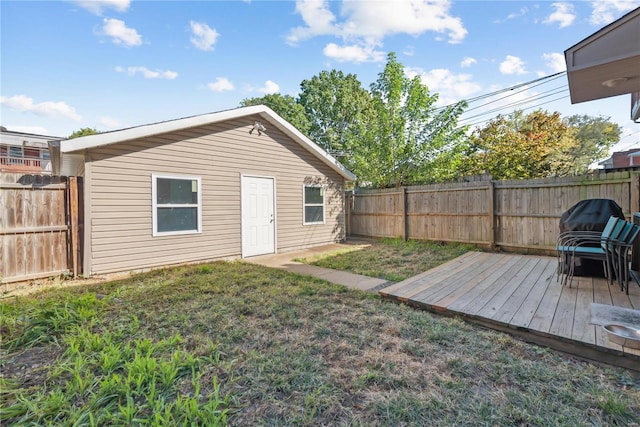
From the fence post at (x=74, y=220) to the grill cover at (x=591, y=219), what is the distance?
8.31m

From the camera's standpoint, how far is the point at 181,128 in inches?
236

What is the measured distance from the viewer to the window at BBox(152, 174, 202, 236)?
591 cm

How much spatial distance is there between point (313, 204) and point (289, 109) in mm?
16120

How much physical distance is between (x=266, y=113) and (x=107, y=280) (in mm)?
5002

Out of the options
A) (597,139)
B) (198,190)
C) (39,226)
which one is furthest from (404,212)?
(597,139)

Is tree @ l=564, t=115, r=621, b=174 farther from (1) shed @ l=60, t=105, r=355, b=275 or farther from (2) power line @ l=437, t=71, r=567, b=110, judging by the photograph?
(1) shed @ l=60, t=105, r=355, b=275

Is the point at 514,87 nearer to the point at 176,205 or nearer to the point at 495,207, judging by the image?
the point at 495,207

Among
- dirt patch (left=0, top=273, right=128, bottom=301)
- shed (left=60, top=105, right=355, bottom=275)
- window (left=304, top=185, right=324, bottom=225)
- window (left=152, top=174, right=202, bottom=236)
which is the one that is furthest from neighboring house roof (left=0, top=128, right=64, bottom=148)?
window (left=304, top=185, right=324, bottom=225)

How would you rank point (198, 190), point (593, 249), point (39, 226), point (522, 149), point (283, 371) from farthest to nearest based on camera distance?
point (522, 149) < point (198, 190) < point (39, 226) < point (593, 249) < point (283, 371)

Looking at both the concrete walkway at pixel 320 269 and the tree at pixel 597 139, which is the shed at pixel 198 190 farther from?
the tree at pixel 597 139

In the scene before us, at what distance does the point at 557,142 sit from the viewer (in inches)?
540

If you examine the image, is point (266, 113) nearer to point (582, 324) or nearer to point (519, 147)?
point (582, 324)

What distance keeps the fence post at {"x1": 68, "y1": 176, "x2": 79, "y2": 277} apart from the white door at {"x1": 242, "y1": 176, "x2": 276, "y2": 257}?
126 inches

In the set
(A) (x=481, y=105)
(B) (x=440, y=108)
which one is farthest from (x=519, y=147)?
(B) (x=440, y=108)
